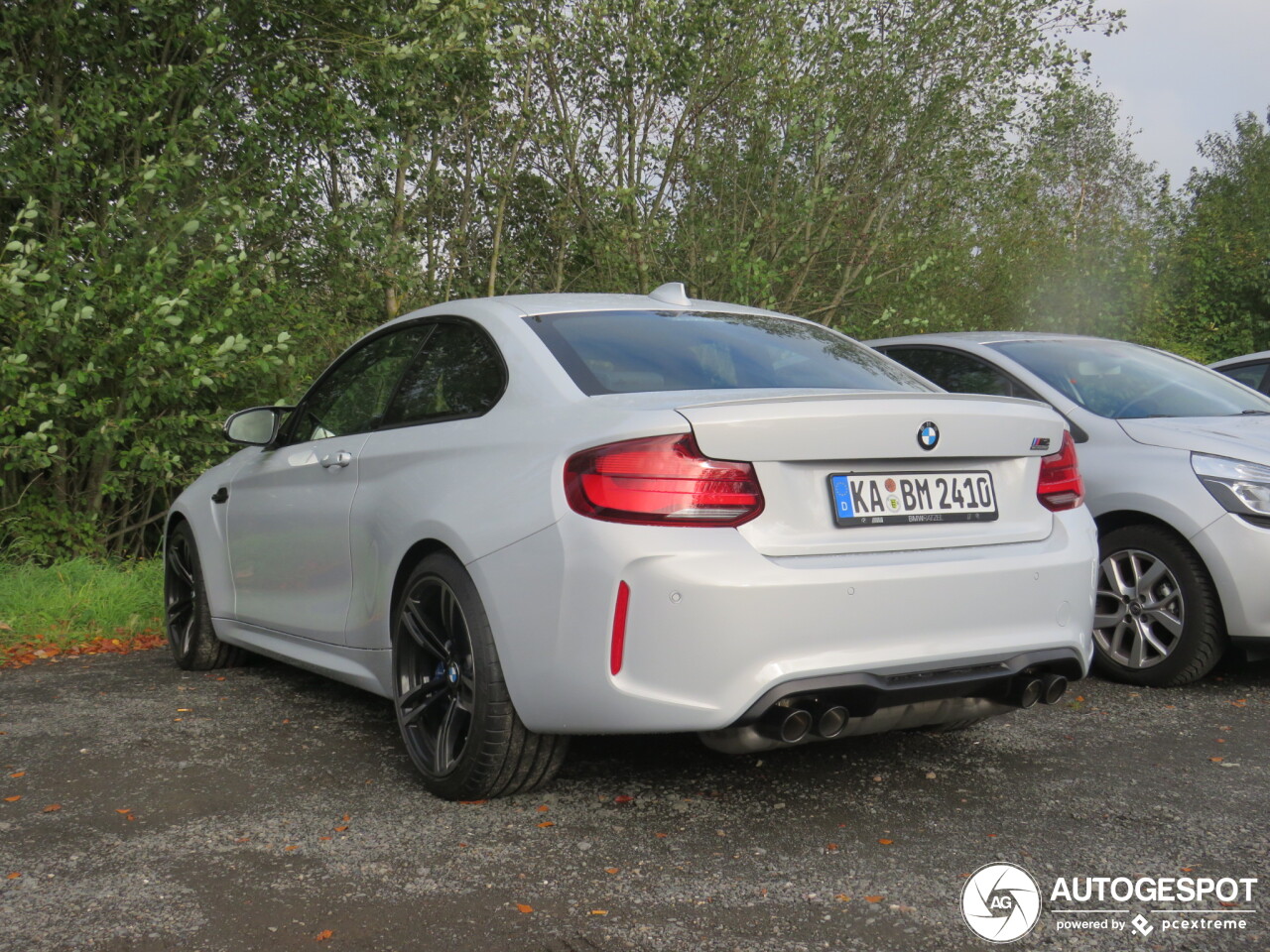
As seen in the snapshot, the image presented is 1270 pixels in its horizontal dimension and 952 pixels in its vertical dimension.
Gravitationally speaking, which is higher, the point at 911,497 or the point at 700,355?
the point at 700,355

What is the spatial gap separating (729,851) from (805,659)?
1.83 feet

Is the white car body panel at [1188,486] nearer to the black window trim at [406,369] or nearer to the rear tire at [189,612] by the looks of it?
the black window trim at [406,369]

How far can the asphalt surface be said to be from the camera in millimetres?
2799

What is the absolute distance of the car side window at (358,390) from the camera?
4520mm

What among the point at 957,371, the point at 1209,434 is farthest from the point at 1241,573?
the point at 957,371

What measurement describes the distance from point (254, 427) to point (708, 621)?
2.85 meters

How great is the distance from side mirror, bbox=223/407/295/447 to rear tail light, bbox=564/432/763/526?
250 cm

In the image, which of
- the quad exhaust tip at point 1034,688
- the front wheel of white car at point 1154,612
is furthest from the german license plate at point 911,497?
the front wheel of white car at point 1154,612

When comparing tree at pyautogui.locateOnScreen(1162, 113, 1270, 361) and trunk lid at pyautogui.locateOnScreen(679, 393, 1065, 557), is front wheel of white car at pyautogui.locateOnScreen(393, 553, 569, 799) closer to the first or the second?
trunk lid at pyautogui.locateOnScreen(679, 393, 1065, 557)

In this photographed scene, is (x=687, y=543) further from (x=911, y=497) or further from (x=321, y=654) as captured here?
(x=321, y=654)

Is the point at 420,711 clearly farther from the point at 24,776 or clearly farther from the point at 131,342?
the point at 131,342

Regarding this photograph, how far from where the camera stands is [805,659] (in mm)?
3131

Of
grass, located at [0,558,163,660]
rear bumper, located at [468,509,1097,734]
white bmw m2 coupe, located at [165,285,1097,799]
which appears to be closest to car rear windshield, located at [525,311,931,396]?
white bmw m2 coupe, located at [165,285,1097,799]

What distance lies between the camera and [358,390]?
476 centimetres
